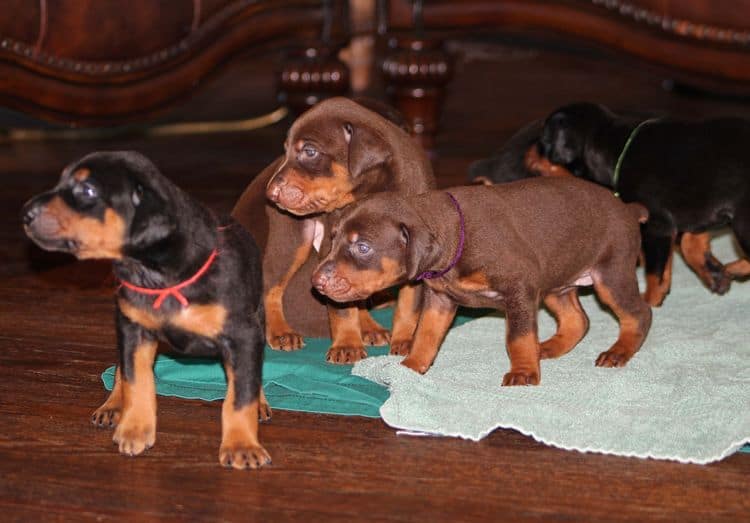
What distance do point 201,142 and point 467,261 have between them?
4.45m

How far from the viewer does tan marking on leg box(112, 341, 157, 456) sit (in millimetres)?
2760

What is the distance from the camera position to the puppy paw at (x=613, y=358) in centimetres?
341

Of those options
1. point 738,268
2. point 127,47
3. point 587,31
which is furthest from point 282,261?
point 587,31

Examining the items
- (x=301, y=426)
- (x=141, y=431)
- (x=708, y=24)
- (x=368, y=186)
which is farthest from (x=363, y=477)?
(x=708, y=24)

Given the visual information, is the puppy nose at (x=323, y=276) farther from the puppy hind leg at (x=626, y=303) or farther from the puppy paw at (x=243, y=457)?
the puppy hind leg at (x=626, y=303)

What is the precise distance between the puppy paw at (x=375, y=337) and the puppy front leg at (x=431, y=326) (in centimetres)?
38

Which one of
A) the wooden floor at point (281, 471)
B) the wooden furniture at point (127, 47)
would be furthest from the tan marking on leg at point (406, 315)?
the wooden furniture at point (127, 47)

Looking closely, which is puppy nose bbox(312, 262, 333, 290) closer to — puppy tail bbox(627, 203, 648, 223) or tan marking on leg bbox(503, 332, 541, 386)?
tan marking on leg bbox(503, 332, 541, 386)

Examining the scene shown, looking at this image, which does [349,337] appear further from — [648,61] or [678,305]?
[648,61]

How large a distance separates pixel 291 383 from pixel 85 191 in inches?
37.6

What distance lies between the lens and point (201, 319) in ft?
8.84

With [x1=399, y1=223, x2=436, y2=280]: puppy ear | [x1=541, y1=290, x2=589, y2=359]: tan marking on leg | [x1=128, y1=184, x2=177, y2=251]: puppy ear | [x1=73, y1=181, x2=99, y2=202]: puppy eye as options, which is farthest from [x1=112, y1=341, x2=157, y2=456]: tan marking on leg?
[x1=541, y1=290, x2=589, y2=359]: tan marking on leg

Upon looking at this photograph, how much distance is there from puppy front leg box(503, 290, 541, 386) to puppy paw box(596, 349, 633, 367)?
28 cm

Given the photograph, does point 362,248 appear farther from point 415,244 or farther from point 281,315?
point 281,315
